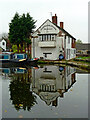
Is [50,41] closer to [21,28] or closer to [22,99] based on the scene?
[21,28]

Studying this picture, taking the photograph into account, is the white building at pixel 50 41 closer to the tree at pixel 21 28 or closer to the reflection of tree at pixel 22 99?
the tree at pixel 21 28

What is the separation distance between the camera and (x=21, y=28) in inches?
1540

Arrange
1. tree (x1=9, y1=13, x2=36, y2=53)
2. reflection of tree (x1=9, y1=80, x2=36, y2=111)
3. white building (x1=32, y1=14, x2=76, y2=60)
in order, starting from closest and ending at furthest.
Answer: reflection of tree (x1=9, y1=80, x2=36, y2=111) → white building (x1=32, y1=14, x2=76, y2=60) → tree (x1=9, y1=13, x2=36, y2=53)

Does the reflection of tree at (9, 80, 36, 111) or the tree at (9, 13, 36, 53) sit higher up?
the tree at (9, 13, 36, 53)

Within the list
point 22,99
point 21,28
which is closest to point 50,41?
point 21,28

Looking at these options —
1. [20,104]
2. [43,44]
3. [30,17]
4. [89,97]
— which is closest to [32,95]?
[20,104]

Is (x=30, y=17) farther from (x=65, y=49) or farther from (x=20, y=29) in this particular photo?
(x=65, y=49)

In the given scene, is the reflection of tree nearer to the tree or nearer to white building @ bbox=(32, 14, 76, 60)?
white building @ bbox=(32, 14, 76, 60)

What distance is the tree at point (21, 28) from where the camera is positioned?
39.3 metres

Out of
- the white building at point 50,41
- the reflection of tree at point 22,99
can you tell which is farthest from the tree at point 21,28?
the reflection of tree at point 22,99

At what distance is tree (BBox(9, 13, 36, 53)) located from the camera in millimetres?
39281

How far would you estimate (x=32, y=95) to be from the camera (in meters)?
10.5

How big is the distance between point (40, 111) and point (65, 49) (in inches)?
1223

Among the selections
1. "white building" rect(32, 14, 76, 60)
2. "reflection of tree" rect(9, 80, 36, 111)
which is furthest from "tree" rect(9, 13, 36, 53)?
"reflection of tree" rect(9, 80, 36, 111)
